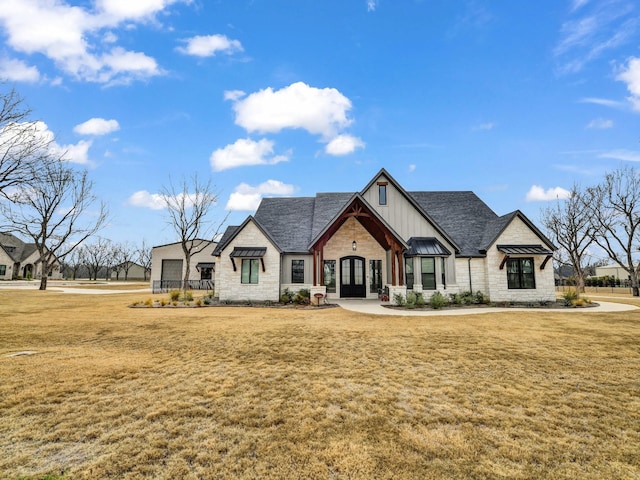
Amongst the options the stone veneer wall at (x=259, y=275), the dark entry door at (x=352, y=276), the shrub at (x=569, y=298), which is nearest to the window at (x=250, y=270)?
the stone veneer wall at (x=259, y=275)

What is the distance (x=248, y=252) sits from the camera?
1898cm

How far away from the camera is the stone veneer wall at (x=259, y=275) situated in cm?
1898

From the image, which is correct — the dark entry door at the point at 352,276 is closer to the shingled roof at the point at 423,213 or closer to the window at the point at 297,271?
the window at the point at 297,271

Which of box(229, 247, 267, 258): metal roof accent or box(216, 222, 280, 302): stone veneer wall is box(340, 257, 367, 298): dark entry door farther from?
box(229, 247, 267, 258): metal roof accent

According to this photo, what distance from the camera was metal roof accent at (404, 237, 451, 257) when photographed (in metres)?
18.4

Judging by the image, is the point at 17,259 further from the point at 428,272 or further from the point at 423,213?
the point at 428,272

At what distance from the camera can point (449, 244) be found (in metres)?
19.1

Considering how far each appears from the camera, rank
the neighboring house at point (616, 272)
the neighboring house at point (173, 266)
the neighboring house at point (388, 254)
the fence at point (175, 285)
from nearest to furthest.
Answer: the neighboring house at point (388, 254) → the fence at point (175, 285) → the neighboring house at point (173, 266) → the neighboring house at point (616, 272)

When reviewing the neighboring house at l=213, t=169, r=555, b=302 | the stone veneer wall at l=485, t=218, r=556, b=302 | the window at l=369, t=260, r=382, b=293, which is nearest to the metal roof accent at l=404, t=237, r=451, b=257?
the neighboring house at l=213, t=169, r=555, b=302

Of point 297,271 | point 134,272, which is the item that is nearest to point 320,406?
point 297,271

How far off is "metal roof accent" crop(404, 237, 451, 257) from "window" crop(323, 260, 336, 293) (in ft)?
16.3

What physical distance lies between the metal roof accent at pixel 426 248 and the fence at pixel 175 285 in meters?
25.7

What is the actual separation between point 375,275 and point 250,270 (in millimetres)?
8373

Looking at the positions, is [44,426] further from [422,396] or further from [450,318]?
[450,318]
